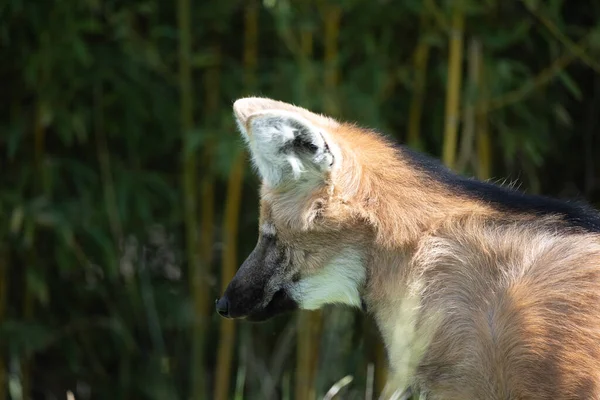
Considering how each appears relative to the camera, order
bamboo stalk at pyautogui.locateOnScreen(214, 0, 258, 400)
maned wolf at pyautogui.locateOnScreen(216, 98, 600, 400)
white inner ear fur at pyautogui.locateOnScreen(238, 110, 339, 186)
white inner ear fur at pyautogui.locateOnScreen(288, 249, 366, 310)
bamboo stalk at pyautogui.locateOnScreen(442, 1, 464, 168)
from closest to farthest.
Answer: maned wolf at pyautogui.locateOnScreen(216, 98, 600, 400)
white inner ear fur at pyautogui.locateOnScreen(238, 110, 339, 186)
white inner ear fur at pyautogui.locateOnScreen(288, 249, 366, 310)
bamboo stalk at pyautogui.locateOnScreen(442, 1, 464, 168)
bamboo stalk at pyautogui.locateOnScreen(214, 0, 258, 400)

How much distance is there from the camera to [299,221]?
203cm

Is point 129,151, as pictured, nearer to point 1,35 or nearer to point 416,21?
point 1,35

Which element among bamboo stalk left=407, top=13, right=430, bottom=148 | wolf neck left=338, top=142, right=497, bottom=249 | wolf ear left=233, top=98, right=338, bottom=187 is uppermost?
bamboo stalk left=407, top=13, right=430, bottom=148

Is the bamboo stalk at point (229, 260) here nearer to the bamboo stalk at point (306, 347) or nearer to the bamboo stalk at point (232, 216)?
the bamboo stalk at point (232, 216)

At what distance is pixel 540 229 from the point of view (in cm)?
192

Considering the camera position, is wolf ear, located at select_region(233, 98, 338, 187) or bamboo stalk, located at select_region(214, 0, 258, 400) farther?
bamboo stalk, located at select_region(214, 0, 258, 400)

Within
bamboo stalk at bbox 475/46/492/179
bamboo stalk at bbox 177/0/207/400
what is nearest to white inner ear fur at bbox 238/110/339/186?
bamboo stalk at bbox 177/0/207/400

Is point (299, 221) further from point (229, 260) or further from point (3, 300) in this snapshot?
point (3, 300)

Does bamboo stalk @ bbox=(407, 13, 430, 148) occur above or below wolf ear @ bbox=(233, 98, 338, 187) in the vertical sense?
above

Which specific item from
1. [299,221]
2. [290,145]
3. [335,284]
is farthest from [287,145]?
[335,284]

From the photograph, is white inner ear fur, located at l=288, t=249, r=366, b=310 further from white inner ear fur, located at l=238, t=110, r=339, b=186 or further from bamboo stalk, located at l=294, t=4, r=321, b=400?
bamboo stalk, located at l=294, t=4, r=321, b=400

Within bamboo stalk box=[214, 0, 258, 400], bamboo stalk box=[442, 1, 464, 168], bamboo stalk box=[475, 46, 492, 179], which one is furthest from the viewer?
bamboo stalk box=[214, 0, 258, 400]

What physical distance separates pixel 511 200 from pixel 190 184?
6.15 ft

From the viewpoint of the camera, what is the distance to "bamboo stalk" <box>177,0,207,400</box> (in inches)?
139
